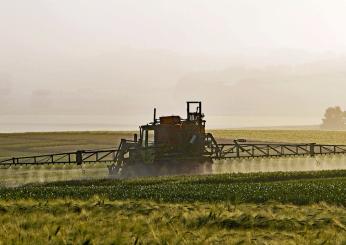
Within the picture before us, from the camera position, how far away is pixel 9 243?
10.0 meters

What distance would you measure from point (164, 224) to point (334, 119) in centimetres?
17203

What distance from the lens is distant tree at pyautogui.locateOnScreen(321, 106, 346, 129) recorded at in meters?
175

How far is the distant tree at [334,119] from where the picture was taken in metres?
175

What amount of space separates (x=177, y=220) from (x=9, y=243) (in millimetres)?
4700

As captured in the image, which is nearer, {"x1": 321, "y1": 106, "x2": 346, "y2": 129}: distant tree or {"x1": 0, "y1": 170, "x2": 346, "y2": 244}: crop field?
{"x1": 0, "y1": 170, "x2": 346, "y2": 244}: crop field

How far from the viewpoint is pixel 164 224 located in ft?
42.0

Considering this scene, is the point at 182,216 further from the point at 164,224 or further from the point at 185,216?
the point at 164,224

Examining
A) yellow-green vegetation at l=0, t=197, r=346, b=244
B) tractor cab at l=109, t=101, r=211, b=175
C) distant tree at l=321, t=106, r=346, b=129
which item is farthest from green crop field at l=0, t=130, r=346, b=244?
distant tree at l=321, t=106, r=346, b=129

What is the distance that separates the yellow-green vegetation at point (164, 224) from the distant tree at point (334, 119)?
165m

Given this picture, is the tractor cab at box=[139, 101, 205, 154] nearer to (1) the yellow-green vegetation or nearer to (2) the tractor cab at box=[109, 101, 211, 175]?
(2) the tractor cab at box=[109, 101, 211, 175]

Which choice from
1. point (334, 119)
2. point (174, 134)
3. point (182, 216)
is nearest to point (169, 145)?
point (174, 134)

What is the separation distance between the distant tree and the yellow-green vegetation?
542 ft

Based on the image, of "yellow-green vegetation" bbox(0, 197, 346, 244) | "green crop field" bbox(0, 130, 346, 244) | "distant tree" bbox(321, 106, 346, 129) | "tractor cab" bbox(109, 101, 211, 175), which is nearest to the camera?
"yellow-green vegetation" bbox(0, 197, 346, 244)

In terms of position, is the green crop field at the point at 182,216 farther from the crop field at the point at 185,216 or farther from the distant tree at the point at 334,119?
the distant tree at the point at 334,119
